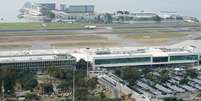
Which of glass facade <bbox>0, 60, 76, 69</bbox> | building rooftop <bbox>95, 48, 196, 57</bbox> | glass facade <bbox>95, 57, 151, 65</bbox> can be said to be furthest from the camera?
building rooftop <bbox>95, 48, 196, 57</bbox>

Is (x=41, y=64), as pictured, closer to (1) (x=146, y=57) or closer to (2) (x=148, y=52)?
(1) (x=146, y=57)

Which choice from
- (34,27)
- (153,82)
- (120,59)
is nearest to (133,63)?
(120,59)

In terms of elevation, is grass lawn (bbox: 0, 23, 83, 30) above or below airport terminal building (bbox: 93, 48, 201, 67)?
above

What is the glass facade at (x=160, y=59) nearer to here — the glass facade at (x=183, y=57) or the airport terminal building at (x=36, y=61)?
the glass facade at (x=183, y=57)

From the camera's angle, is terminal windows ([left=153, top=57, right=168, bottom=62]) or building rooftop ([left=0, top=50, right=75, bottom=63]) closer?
building rooftop ([left=0, top=50, right=75, bottom=63])

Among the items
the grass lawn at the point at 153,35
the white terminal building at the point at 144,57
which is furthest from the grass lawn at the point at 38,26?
the white terminal building at the point at 144,57

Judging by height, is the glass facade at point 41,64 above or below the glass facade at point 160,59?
above

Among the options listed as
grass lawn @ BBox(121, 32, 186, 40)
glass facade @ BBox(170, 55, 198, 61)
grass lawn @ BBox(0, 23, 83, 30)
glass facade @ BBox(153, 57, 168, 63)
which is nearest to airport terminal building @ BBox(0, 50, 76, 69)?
glass facade @ BBox(153, 57, 168, 63)

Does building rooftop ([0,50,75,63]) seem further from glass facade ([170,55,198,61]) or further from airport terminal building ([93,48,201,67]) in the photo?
Answer: glass facade ([170,55,198,61])

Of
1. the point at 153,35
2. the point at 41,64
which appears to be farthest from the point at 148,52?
the point at 153,35
